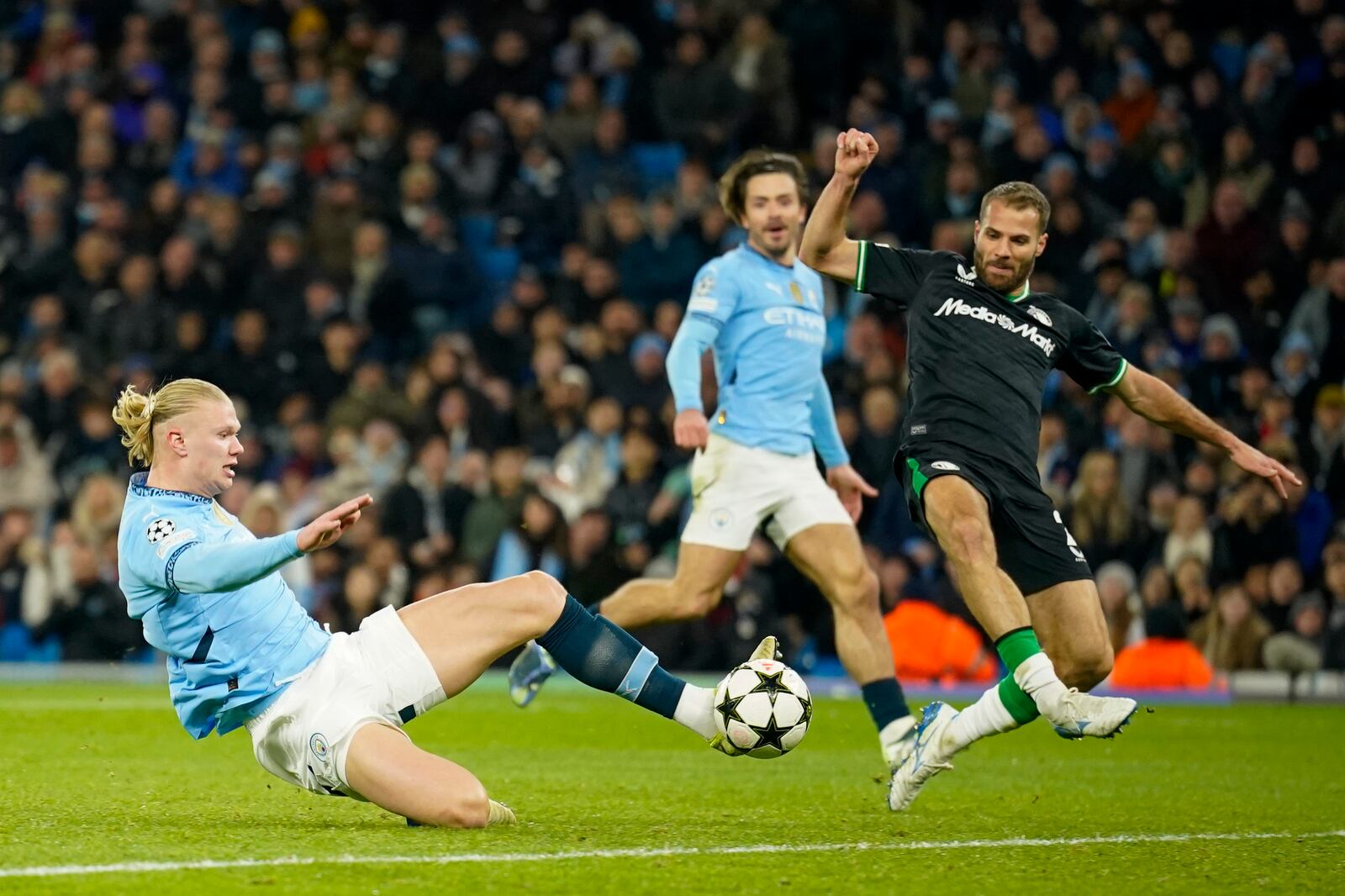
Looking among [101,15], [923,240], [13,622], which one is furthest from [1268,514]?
[101,15]

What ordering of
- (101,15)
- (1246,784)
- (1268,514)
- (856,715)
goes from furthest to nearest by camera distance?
(101,15) < (1268,514) < (856,715) < (1246,784)

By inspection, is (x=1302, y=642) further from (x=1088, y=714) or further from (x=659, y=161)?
(x=1088, y=714)

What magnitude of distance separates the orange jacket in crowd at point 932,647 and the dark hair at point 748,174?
5.54m

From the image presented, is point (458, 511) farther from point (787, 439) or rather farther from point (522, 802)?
point (522, 802)

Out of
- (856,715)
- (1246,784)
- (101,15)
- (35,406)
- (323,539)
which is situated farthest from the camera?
(101,15)

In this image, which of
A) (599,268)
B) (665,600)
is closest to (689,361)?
(665,600)

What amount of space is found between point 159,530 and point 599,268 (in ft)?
37.8

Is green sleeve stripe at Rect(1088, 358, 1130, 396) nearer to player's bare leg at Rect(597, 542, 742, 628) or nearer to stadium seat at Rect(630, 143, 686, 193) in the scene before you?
player's bare leg at Rect(597, 542, 742, 628)

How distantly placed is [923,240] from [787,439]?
862cm

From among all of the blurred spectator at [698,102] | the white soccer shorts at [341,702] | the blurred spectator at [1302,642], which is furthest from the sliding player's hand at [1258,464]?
the blurred spectator at [698,102]

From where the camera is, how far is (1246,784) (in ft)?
27.0

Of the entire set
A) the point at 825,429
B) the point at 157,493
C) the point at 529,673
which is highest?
the point at 825,429

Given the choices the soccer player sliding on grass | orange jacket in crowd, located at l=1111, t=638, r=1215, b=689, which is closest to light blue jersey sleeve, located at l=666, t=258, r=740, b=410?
the soccer player sliding on grass

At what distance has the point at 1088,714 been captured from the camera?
19.9 feet
